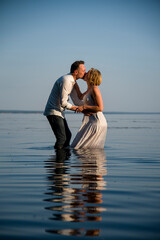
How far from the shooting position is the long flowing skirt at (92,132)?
834cm

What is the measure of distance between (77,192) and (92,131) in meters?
4.74

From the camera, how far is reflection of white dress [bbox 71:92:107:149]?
831 centimetres

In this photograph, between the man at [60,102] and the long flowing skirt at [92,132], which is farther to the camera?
the long flowing skirt at [92,132]

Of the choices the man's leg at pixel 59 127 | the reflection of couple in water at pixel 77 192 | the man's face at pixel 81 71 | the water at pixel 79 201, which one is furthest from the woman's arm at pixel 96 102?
the water at pixel 79 201

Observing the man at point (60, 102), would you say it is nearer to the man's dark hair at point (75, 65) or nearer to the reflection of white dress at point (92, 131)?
the man's dark hair at point (75, 65)

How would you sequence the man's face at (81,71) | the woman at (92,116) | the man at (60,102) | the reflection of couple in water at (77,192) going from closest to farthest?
the reflection of couple in water at (77,192)
the man at (60,102)
the man's face at (81,71)
the woman at (92,116)

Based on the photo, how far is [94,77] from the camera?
804cm

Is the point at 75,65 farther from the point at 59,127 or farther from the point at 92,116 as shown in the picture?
the point at 59,127

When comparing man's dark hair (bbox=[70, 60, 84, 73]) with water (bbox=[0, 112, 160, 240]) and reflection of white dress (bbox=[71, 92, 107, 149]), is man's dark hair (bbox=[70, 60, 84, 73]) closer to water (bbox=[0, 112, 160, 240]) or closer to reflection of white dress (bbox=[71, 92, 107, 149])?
reflection of white dress (bbox=[71, 92, 107, 149])

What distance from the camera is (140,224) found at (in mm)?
2672

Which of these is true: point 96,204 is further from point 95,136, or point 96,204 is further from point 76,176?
point 95,136

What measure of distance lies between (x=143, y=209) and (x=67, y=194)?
88 cm

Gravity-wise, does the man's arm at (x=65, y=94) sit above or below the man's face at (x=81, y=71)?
below

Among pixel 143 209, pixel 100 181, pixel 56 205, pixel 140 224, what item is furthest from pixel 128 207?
pixel 100 181
